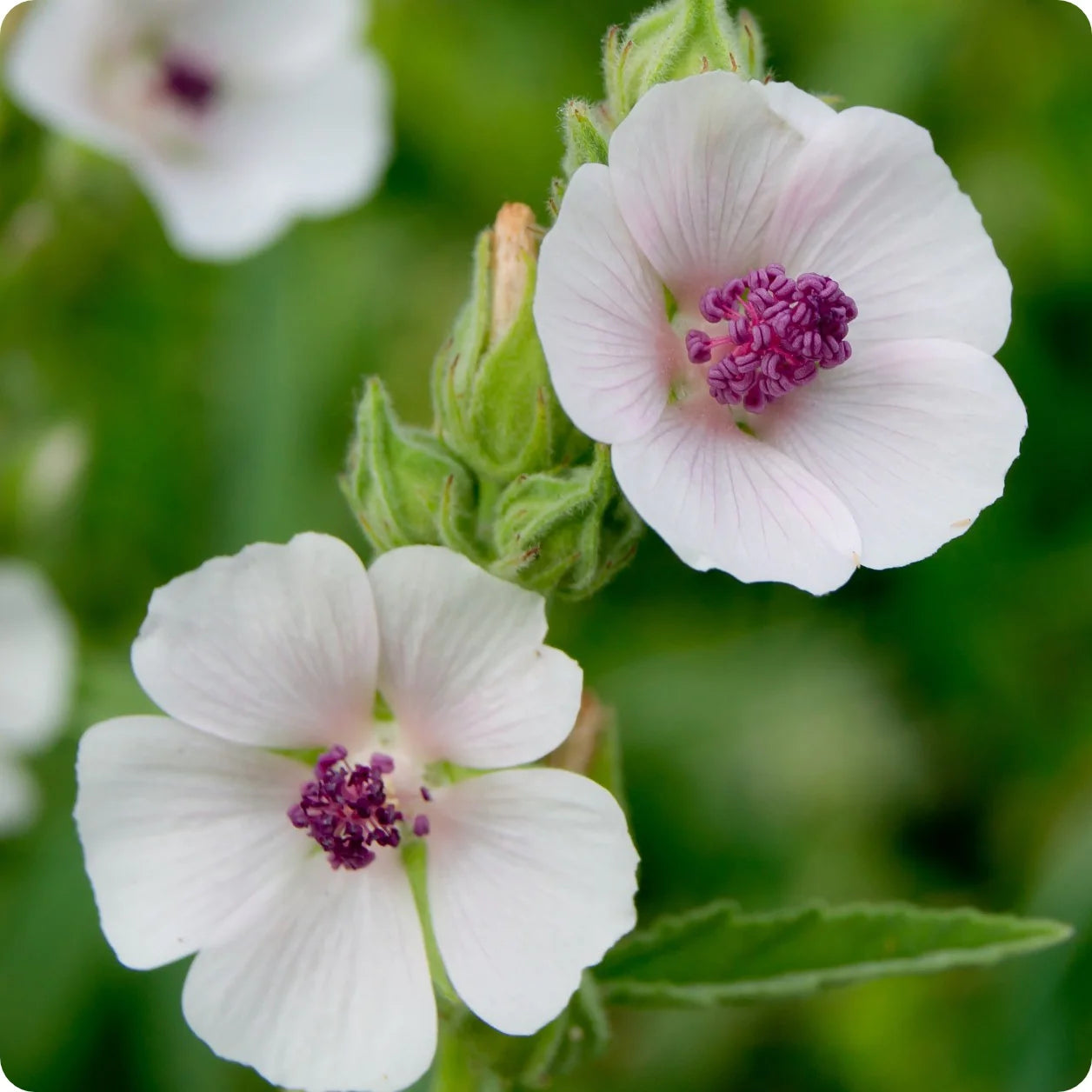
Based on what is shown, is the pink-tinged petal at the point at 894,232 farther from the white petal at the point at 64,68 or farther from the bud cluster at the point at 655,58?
the white petal at the point at 64,68

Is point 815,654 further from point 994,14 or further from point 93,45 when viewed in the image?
point 93,45

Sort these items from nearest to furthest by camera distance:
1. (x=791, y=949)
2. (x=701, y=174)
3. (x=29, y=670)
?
(x=701, y=174)
(x=791, y=949)
(x=29, y=670)

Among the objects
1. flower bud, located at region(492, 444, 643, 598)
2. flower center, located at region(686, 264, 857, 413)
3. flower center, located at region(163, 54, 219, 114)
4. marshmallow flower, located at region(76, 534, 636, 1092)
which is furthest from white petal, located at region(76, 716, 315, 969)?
flower center, located at region(163, 54, 219, 114)

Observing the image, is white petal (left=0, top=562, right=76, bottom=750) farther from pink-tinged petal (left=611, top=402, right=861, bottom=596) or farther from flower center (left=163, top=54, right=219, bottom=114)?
pink-tinged petal (left=611, top=402, right=861, bottom=596)

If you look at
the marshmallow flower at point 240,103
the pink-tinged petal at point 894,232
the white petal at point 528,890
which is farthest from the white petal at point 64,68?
the white petal at point 528,890

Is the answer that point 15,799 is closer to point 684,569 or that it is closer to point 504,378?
point 684,569

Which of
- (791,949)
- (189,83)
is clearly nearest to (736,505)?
(791,949)
